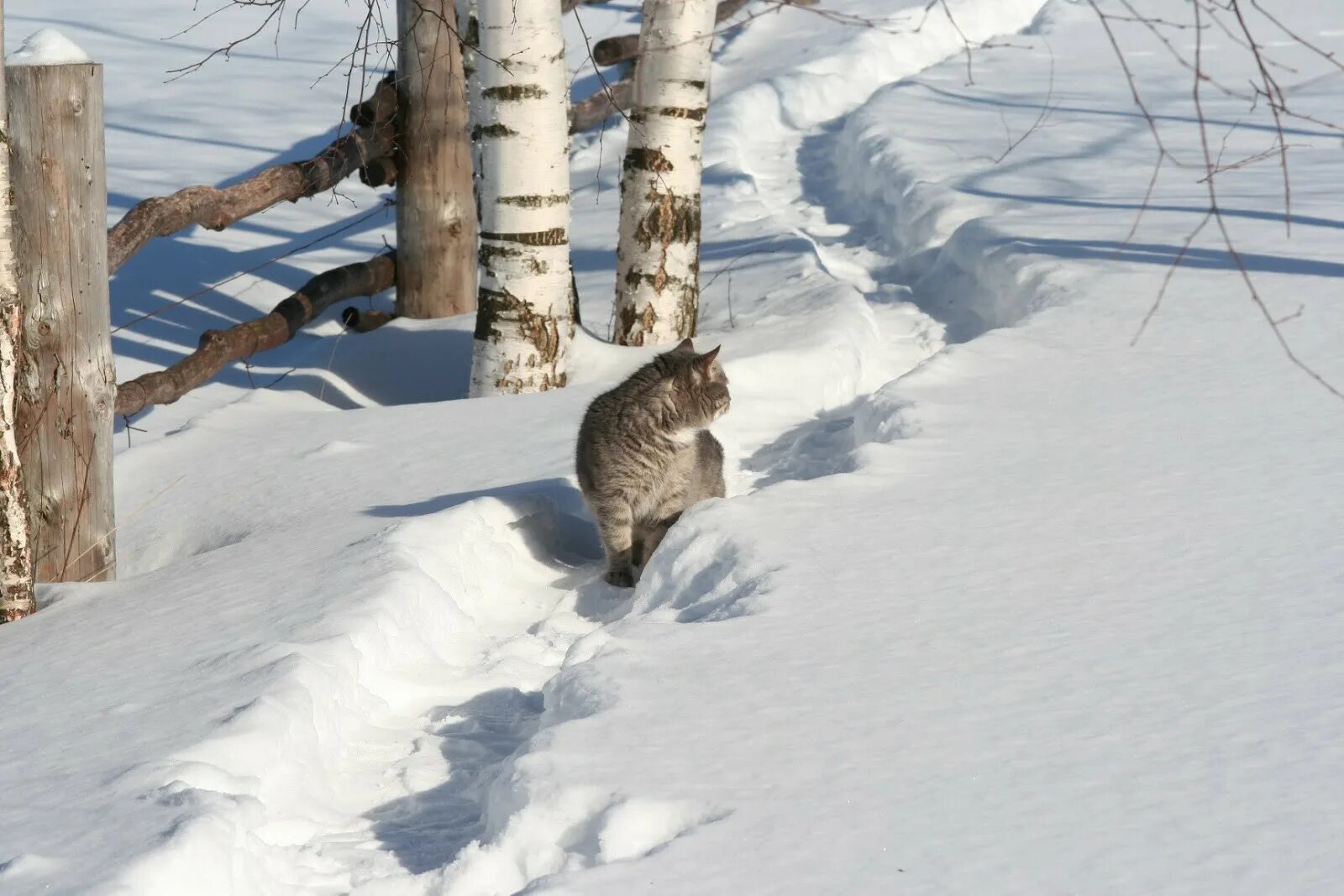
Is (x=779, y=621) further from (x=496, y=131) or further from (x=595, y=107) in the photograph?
(x=595, y=107)

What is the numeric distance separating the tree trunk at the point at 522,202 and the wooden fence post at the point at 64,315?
185cm

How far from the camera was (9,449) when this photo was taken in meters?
4.04

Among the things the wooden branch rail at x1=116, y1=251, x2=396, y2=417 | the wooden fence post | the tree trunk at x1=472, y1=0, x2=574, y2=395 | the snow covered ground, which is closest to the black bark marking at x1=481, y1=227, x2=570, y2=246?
the tree trunk at x1=472, y1=0, x2=574, y2=395

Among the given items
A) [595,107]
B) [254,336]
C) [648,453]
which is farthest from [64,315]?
[595,107]

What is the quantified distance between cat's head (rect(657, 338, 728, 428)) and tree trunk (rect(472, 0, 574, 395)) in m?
1.55

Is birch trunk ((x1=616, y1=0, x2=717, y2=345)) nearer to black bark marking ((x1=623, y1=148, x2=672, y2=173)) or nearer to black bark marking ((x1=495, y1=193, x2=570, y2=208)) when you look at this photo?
black bark marking ((x1=623, y1=148, x2=672, y2=173))

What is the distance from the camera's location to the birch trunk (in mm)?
6477

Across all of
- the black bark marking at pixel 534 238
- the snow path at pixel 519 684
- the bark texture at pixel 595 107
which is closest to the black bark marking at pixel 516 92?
the black bark marking at pixel 534 238

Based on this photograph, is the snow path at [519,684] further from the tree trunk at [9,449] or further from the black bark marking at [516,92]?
the black bark marking at [516,92]

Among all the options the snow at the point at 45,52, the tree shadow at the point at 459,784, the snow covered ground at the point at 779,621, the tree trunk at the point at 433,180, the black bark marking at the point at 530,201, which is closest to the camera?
the snow covered ground at the point at 779,621

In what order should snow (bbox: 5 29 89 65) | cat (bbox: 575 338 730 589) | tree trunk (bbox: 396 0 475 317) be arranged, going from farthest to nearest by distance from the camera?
tree trunk (bbox: 396 0 475 317) → cat (bbox: 575 338 730 589) → snow (bbox: 5 29 89 65)

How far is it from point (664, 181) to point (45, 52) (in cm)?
328

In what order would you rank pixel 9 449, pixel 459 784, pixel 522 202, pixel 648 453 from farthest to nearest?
1. pixel 522 202
2. pixel 648 453
3. pixel 9 449
4. pixel 459 784

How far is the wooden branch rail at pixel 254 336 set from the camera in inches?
240
